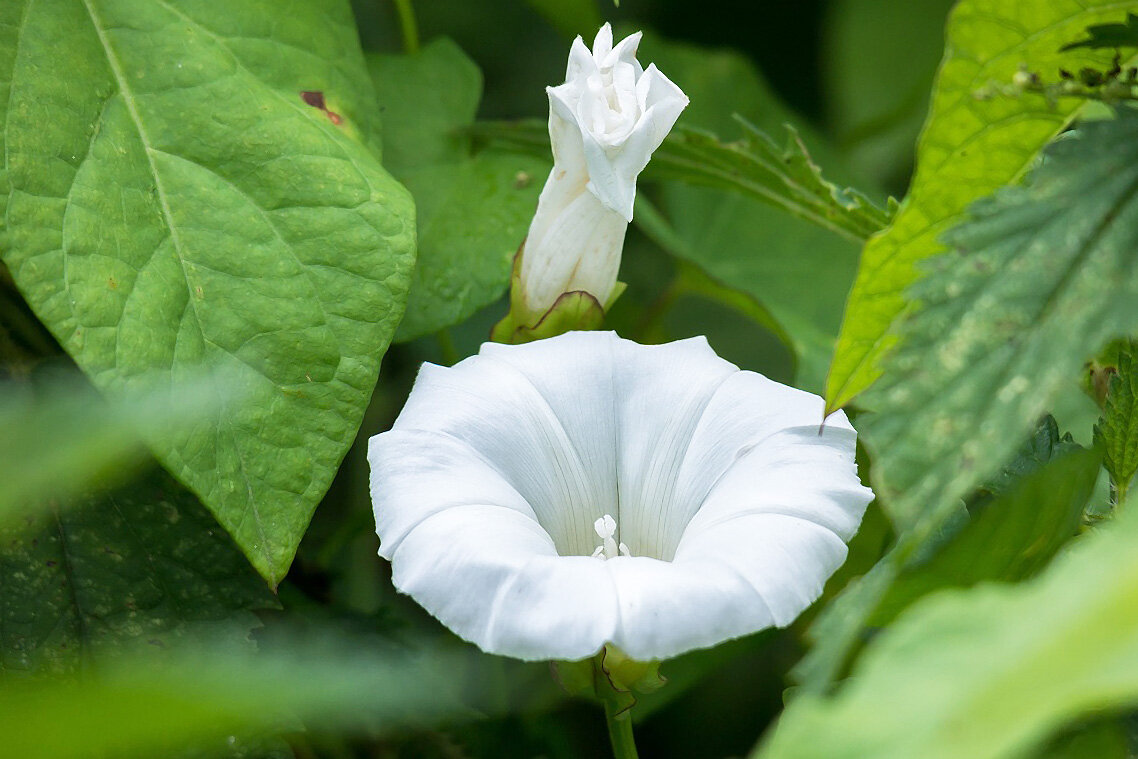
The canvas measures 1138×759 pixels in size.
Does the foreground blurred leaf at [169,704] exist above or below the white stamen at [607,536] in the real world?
above

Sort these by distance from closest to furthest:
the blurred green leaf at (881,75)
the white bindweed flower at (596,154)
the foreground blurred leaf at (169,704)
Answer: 1. the foreground blurred leaf at (169,704)
2. the white bindweed flower at (596,154)
3. the blurred green leaf at (881,75)

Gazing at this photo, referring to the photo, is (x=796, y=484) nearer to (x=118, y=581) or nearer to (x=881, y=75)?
(x=118, y=581)

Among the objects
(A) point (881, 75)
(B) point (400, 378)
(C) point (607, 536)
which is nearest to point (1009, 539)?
(C) point (607, 536)

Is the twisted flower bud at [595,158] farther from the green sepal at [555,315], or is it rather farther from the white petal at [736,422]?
the white petal at [736,422]

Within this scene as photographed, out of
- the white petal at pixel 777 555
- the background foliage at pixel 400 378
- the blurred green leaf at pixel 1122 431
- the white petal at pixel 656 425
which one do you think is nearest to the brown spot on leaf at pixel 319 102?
the background foliage at pixel 400 378

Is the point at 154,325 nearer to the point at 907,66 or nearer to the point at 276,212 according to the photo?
the point at 276,212

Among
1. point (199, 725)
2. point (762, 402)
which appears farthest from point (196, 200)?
point (199, 725)
